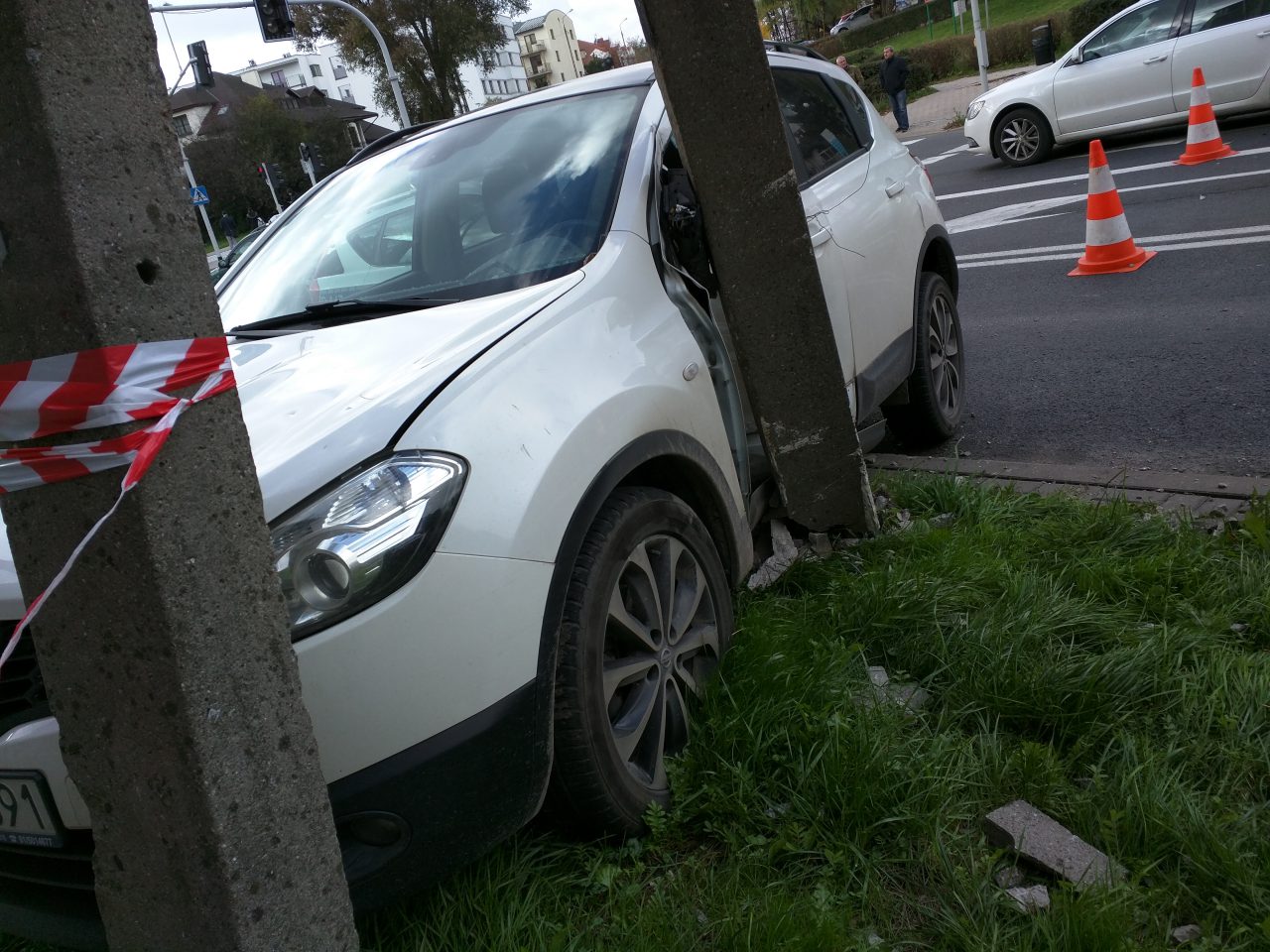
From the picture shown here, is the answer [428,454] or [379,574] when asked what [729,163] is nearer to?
[428,454]

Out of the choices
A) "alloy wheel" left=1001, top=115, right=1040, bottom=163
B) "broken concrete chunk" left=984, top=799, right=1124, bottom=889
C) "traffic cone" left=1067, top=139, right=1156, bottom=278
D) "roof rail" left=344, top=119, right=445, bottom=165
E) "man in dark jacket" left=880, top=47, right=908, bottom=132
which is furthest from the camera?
"man in dark jacket" left=880, top=47, right=908, bottom=132

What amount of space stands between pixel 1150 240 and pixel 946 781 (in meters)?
7.04

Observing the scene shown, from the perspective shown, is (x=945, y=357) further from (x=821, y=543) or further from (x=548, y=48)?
(x=548, y=48)

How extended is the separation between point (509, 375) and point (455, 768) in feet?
2.79

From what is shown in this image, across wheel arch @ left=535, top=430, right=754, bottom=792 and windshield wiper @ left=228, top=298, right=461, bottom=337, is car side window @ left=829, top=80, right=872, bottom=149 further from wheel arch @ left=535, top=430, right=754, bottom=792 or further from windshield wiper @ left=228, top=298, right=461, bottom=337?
windshield wiper @ left=228, top=298, right=461, bottom=337

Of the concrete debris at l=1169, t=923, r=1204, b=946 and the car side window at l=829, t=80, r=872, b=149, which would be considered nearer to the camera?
the concrete debris at l=1169, t=923, r=1204, b=946

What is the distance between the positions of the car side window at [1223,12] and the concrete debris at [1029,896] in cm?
1255

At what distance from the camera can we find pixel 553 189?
340cm

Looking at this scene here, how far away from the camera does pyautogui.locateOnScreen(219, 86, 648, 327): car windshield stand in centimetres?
323

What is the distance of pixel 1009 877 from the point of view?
2.41m

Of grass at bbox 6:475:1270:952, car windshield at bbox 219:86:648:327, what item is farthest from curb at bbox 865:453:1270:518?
car windshield at bbox 219:86:648:327

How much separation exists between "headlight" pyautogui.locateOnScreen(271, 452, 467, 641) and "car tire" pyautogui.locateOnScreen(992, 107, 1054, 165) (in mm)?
13279

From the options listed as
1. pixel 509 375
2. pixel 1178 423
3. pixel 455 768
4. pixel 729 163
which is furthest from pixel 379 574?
pixel 1178 423

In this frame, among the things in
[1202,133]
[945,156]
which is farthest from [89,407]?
[945,156]
